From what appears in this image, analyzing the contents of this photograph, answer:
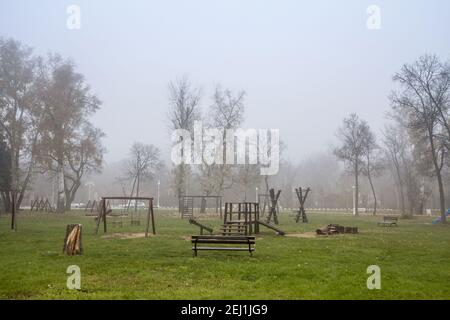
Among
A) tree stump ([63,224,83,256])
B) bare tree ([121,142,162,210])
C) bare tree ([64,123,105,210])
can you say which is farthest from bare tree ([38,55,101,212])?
tree stump ([63,224,83,256])

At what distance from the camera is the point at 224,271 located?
32.8 feet

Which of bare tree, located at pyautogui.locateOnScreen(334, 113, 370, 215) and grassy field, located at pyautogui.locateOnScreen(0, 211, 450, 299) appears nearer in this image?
grassy field, located at pyautogui.locateOnScreen(0, 211, 450, 299)

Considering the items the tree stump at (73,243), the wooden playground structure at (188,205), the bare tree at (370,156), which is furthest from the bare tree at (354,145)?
the tree stump at (73,243)

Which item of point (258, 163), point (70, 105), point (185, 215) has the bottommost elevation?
point (185, 215)

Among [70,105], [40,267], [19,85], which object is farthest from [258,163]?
[40,267]

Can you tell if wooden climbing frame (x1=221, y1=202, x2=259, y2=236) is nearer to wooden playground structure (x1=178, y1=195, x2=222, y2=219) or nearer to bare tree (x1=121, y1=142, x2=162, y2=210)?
wooden playground structure (x1=178, y1=195, x2=222, y2=219)

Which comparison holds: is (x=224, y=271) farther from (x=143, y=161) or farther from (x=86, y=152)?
(x=143, y=161)

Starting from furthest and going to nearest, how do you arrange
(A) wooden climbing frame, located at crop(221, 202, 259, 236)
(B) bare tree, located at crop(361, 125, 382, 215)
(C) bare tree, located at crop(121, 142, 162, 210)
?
1. (C) bare tree, located at crop(121, 142, 162, 210)
2. (B) bare tree, located at crop(361, 125, 382, 215)
3. (A) wooden climbing frame, located at crop(221, 202, 259, 236)

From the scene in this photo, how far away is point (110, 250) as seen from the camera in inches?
533

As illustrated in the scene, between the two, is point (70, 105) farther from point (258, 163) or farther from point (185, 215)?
point (258, 163)

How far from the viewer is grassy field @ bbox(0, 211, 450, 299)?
784cm

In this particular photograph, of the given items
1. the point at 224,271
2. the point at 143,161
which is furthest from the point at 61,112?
the point at 224,271

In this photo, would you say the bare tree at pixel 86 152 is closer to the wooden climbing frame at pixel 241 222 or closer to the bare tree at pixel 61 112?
the bare tree at pixel 61 112

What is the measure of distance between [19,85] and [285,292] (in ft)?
122
